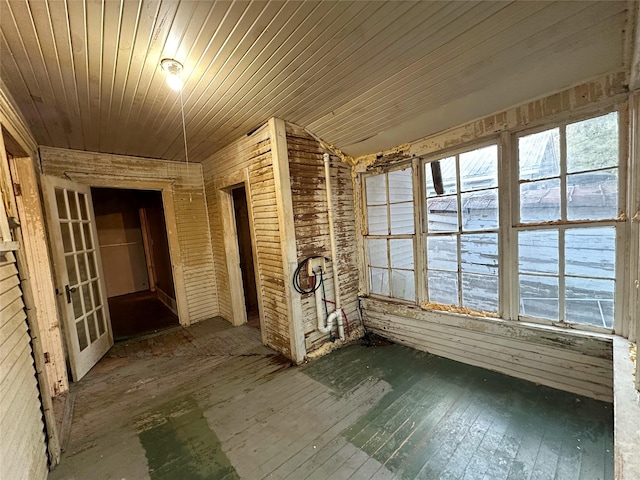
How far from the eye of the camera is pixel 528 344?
2176mm

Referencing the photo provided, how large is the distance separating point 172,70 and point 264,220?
5.13 feet

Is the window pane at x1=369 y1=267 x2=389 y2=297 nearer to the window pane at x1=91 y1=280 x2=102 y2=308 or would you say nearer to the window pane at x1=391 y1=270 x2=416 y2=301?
the window pane at x1=391 y1=270 x2=416 y2=301

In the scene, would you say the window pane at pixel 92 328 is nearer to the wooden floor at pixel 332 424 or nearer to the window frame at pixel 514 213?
the wooden floor at pixel 332 424

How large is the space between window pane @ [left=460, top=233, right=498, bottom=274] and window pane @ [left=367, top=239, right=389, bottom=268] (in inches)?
34.9

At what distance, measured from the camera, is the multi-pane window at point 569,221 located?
6.02 feet

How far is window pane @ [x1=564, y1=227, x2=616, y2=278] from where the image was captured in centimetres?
185

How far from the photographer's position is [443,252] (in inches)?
107

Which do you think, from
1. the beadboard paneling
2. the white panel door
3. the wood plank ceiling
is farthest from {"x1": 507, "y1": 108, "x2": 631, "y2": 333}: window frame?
the white panel door

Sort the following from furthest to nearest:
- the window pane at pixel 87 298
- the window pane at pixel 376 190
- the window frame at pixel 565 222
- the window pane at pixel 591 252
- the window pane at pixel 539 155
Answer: the window pane at pixel 376 190
the window pane at pixel 87 298
the window pane at pixel 539 155
the window pane at pixel 591 252
the window frame at pixel 565 222

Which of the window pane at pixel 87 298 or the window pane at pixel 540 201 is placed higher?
the window pane at pixel 540 201

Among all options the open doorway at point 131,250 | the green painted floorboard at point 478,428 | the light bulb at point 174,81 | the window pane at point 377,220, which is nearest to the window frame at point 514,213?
the window pane at point 377,220

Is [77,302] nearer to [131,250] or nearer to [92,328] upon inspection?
[92,328]

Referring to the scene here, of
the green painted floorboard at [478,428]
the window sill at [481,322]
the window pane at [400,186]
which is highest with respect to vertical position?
the window pane at [400,186]

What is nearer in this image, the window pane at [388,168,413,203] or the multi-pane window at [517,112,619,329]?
the multi-pane window at [517,112,619,329]
